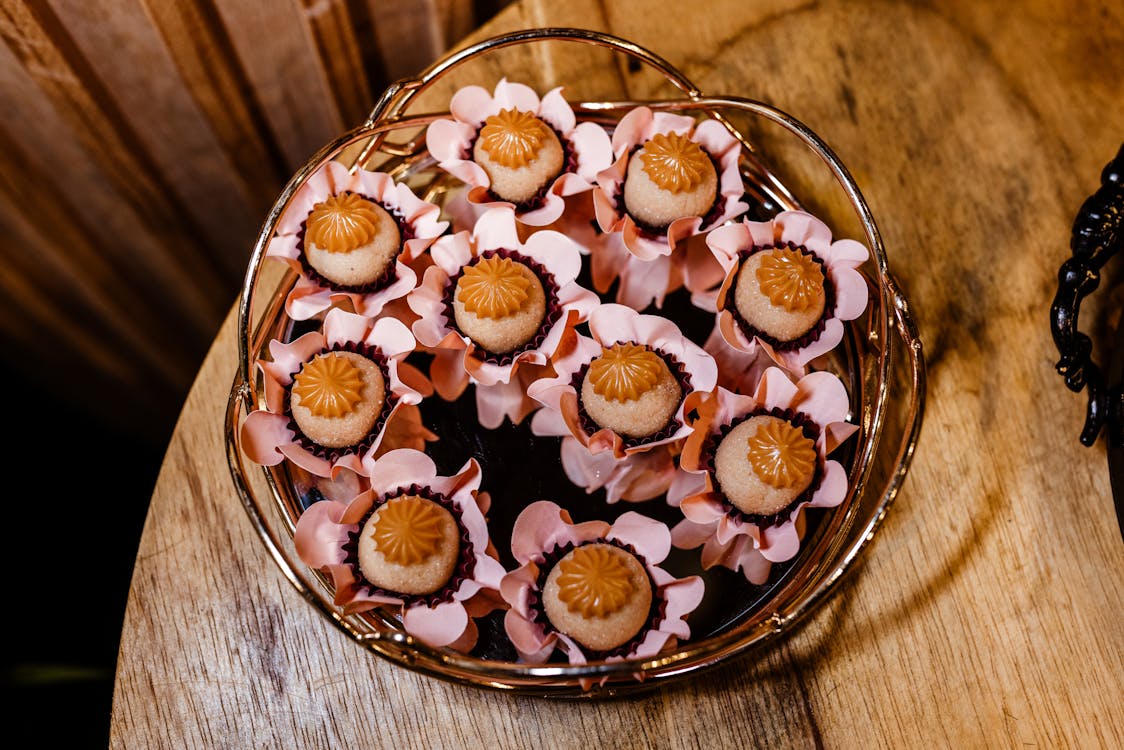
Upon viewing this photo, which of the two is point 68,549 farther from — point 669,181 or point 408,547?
point 669,181

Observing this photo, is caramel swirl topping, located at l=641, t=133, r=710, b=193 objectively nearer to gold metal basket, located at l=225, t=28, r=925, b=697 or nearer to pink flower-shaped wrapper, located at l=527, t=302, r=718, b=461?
gold metal basket, located at l=225, t=28, r=925, b=697

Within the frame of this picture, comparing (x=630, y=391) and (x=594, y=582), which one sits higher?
(x=630, y=391)

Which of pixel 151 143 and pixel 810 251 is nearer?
pixel 810 251

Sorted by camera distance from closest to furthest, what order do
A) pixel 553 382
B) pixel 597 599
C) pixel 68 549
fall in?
1. pixel 597 599
2. pixel 553 382
3. pixel 68 549

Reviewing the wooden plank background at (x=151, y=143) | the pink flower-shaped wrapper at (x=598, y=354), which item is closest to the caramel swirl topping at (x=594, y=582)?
the pink flower-shaped wrapper at (x=598, y=354)

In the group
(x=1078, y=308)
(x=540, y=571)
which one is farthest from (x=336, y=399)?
(x=1078, y=308)

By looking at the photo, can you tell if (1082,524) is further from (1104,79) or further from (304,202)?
(304,202)

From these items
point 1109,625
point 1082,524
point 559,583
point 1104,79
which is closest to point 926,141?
point 1104,79
